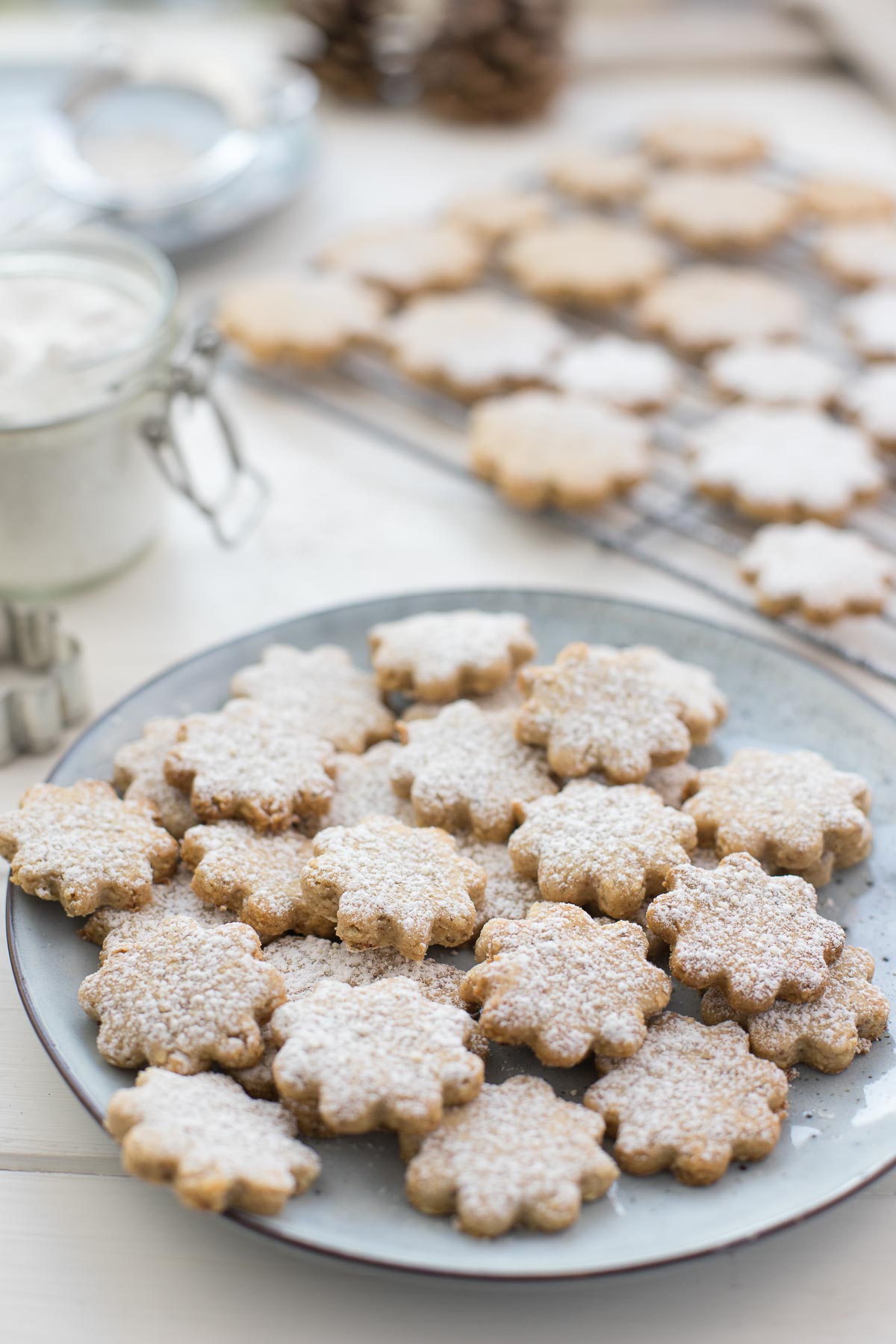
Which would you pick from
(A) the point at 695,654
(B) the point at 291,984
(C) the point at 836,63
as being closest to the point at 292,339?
(A) the point at 695,654

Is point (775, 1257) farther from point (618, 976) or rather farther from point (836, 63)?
point (836, 63)

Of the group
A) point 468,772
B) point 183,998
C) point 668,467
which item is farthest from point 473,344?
point 183,998

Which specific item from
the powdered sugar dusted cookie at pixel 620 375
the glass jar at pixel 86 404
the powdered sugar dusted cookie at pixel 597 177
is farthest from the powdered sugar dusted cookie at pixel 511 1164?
the powdered sugar dusted cookie at pixel 597 177

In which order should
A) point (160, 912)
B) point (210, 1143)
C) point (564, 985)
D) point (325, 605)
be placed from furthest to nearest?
point (325, 605) < point (160, 912) < point (564, 985) < point (210, 1143)

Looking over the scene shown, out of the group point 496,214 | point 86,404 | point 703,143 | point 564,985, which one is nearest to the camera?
point 564,985

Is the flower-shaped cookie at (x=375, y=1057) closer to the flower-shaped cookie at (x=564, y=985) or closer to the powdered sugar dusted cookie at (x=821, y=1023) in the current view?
the flower-shaped cookie at (x=564, y=985)

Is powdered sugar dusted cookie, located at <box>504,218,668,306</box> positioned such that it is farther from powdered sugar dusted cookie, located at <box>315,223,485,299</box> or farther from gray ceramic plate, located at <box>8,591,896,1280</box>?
gray ceramic plate, located at <box>8,591,896,1280</box>

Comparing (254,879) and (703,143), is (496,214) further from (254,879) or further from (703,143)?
(254,879)

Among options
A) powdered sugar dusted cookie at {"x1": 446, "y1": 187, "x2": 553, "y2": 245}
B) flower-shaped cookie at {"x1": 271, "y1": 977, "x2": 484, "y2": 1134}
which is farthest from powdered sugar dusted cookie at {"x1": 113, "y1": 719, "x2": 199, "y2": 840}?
powdered sugar dusted cookie at {"x1": 446, "y1": 187, "x2": 553, "y2": 245}
